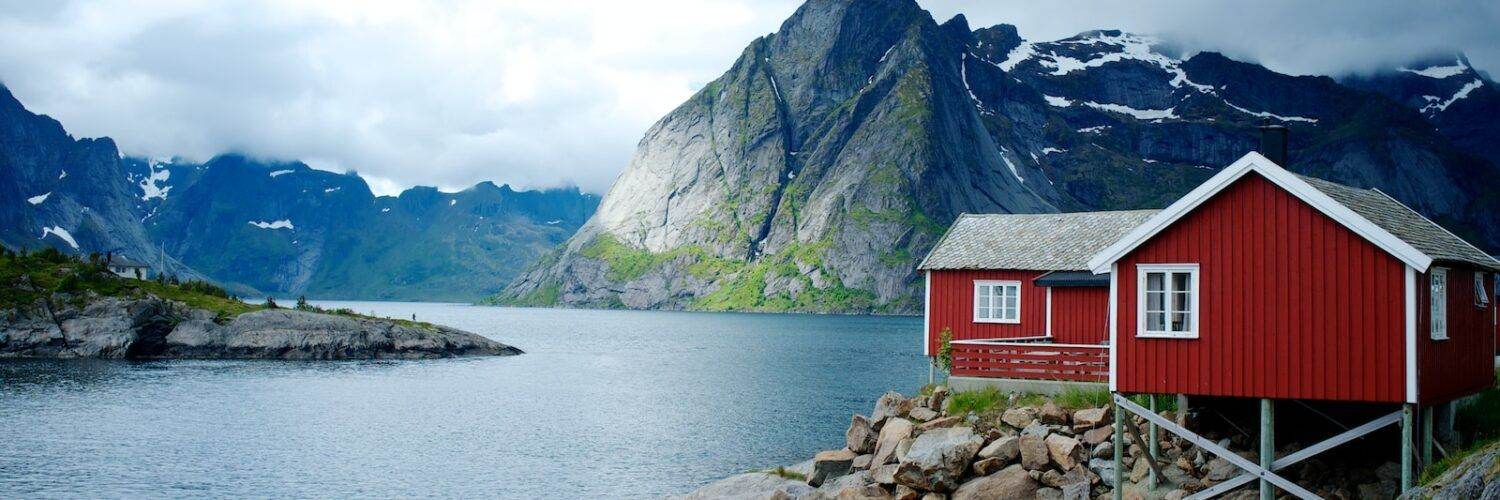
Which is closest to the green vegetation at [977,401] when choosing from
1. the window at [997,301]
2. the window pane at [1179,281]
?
the window at [997,301]

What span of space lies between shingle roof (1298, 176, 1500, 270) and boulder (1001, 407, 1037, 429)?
901cm

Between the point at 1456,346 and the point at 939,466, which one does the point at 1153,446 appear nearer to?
the point at 939,466

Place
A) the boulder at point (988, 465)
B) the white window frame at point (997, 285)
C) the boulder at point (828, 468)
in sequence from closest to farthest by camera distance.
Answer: the boulder at point (988, 465) < the boulder at point (828, 468) < the white window frame at point (997, 285)

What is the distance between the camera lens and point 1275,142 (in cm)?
2666

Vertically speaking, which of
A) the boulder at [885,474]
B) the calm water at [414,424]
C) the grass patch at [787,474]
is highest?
the boulder at [885,474]

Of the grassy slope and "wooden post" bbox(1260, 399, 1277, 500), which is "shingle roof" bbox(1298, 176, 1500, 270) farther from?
the grassy slope

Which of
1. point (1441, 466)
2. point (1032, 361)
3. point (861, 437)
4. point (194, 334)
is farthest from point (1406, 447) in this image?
point (194, 334)

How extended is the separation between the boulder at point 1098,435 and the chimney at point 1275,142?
807 cm

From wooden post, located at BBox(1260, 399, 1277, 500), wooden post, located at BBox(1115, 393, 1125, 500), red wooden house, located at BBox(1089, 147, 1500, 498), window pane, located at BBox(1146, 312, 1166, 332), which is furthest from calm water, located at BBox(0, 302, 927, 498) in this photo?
wooden post, located at BBox(1260, 399, 1277, 500)

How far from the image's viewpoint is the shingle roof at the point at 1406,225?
23188 millimetres

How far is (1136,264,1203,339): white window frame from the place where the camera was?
23.5 m

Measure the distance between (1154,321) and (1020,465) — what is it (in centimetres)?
511

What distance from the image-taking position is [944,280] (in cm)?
3916

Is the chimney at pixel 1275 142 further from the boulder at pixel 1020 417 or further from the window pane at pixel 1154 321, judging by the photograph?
the boulder at pixel 1020 417
